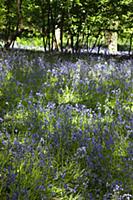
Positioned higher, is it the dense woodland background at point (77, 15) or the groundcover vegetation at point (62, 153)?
the dense woodland background at point (77, 15)

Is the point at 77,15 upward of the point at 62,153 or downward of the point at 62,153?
upward

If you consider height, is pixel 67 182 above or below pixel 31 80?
below

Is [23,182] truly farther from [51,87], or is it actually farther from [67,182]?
[51,87]

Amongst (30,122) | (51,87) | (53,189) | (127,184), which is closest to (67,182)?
(53,189)

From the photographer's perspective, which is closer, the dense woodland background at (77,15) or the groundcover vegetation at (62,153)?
the groundcover vegetation at (62,153)

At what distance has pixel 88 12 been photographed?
13445 mm

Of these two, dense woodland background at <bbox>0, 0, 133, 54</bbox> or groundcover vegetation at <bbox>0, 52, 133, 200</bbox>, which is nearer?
groundcover vegetation at <bbox>0, 52, 133, 200</bbox>

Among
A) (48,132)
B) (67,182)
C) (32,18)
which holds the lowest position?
(67,182)

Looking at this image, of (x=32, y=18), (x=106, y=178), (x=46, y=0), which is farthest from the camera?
(x=32, y=18)

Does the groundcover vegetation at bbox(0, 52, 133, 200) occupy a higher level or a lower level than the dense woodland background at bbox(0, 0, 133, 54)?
lower

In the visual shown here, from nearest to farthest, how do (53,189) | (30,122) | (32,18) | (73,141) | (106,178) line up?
(53,189) < (106,178) < (73,141) < (30,122) < (32,18)

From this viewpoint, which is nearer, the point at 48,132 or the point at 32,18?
the point at 48,132

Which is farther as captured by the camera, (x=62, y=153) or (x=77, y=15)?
(x=77, y=15)

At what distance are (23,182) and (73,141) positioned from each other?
1.08m
